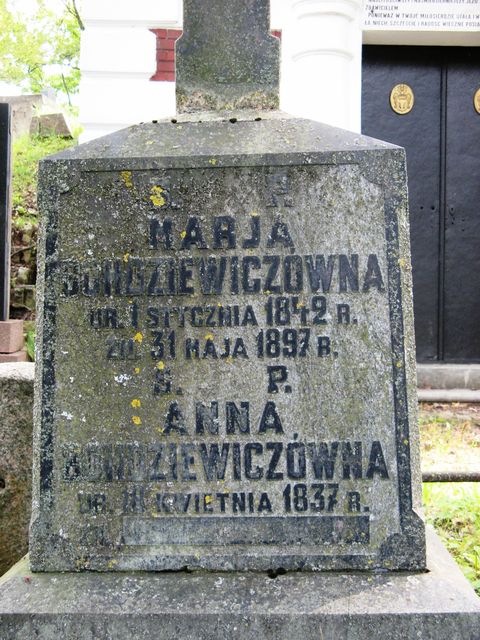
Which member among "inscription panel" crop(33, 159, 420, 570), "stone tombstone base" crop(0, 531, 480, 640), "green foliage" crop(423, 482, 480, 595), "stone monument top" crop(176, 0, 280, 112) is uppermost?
"stone monument top" crop(176, 0, 280, 112)

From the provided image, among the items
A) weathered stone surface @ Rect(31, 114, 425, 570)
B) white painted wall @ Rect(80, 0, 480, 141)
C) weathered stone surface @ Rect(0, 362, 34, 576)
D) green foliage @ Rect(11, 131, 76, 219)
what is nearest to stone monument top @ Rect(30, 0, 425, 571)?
weathered stone surface @ Rect(31, 114, 425, 570)

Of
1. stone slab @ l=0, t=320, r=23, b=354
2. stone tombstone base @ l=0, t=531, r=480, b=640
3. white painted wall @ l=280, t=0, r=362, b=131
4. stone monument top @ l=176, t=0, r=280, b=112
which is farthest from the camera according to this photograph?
white painted wall @ l=280, t=0, r=362, b=131

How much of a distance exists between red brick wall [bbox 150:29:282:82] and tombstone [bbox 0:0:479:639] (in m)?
3.86

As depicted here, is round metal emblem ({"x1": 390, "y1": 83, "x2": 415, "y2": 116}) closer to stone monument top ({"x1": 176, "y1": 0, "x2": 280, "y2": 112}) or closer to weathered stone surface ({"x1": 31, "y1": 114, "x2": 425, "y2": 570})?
stone monument top ({"x1": 176, "y1": 0, "x2": 280, "y2": 112})

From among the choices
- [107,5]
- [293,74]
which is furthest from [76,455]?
[107,5]

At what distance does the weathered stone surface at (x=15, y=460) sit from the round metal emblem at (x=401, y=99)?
4411 mm

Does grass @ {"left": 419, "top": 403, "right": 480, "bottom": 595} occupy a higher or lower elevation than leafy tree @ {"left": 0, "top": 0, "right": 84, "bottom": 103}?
lower

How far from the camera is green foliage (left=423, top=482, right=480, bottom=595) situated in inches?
115

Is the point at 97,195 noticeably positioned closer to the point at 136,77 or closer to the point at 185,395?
the point at 185,395

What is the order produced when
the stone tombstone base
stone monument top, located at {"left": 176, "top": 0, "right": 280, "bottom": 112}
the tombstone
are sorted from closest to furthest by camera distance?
the stone tombstone base < the tombstone < stone monument top, located at {"left": 176, "top": 0, "right": 280, "bottom": 112}

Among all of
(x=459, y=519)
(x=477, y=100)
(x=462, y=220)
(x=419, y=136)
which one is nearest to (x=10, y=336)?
(x=459, y=519)

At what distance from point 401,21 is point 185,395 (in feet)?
15.2

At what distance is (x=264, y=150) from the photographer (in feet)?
6.11

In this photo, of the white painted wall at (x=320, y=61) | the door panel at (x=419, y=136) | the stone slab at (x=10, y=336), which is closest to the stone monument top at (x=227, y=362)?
the stone slab at (x=10, y=336)
